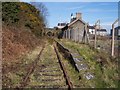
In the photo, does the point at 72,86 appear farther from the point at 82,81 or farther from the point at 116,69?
the point at 116,69

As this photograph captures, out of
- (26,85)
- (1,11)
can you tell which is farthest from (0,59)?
(1,11)

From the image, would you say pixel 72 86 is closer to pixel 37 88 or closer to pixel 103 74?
pixel 37 88

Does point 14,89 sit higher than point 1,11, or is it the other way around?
point 1,11

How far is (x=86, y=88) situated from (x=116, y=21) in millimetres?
4514

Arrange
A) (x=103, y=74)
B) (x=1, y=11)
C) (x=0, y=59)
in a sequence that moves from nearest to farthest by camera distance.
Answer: (x=103, y=74) < (x=0, y=59) < (x=1, y=11)

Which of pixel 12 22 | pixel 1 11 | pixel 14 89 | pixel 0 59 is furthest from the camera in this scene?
pixel 12 22

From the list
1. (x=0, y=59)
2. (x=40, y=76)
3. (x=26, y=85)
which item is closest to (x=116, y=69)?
(x=40, y=76)

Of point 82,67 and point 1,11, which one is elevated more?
point 1,11

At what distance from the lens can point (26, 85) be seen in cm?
780

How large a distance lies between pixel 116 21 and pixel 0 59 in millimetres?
5066

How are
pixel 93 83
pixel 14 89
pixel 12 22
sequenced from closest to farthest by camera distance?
pixel 14 89 < pixel 93 83 < pixel 12 22

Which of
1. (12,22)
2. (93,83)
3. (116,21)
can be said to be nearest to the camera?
(93,83)

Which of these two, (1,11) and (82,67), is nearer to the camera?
(82,67)

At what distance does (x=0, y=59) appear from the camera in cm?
1249
